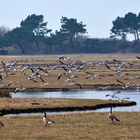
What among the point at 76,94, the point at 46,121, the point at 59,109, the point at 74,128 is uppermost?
the point at 46,121

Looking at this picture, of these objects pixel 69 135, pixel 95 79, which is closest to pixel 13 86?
pixel 95 79

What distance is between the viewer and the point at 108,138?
1367 inches

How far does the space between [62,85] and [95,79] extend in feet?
31.5

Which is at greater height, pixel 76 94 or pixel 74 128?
pixel 74 128

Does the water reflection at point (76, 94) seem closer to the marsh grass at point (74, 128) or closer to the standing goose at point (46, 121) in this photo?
the marsh grass at point (74, 128)

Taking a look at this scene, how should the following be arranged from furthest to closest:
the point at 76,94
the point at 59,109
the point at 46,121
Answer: the point at 76,94
the point at 59,109
the point at 46,121

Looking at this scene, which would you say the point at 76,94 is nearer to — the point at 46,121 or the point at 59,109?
the point at 59,109

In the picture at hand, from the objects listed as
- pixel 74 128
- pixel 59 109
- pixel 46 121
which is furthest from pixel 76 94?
pixel 74 128

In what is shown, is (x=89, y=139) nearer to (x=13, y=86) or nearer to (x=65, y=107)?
(x=65, y=107)

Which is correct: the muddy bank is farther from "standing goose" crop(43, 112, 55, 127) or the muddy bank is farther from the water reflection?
"standing goose" crop(43, 112, 55, 127)

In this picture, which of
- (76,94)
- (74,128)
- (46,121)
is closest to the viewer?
(74,128)

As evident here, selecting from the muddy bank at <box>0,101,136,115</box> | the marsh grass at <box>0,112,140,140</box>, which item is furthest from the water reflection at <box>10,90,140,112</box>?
the marsh grass at <box>0,112,140,140</box>

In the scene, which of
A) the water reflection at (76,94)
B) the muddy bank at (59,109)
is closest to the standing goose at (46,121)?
the muddy bank at (59,109)

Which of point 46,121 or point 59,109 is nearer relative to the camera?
point 46,121
